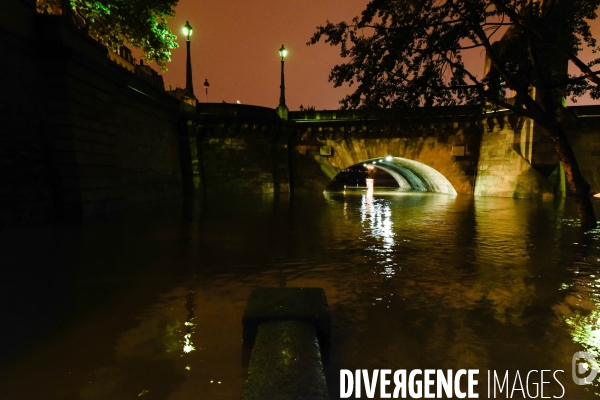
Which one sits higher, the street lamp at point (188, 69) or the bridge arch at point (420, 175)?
the street lamp at point (188, 69)

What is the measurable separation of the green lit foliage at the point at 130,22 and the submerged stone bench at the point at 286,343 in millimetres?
21604

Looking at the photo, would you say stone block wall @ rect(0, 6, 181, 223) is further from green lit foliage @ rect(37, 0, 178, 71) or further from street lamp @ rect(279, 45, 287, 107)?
street lamp @ rect(279, 45, 287, 107)

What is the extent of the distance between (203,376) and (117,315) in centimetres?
163

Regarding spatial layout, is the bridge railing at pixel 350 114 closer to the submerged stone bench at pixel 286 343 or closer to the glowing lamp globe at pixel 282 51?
the glowing lamp globe at pixel 282 51

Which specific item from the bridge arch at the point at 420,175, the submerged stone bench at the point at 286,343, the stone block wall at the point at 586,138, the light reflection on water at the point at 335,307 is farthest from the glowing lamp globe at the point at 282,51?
the submerged stone bench at the point at 286,343

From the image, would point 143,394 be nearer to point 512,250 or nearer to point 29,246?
point 29,246

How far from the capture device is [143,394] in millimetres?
2508

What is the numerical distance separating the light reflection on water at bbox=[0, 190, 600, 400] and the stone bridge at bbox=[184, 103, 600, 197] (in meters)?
14.3

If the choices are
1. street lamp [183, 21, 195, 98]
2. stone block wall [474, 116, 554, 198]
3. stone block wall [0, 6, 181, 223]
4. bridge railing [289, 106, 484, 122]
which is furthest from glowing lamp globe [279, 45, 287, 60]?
stone block wall [0, 6, 181, 223]

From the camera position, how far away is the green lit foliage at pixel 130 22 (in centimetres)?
2014

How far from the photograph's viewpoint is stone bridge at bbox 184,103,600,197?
20938mm

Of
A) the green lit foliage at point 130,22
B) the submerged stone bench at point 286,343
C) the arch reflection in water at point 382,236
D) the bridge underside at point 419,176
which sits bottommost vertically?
the arch reflection in water at point 382,236

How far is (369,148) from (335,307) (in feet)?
69.2

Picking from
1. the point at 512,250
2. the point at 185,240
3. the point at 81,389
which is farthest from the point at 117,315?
the point at 512,250
